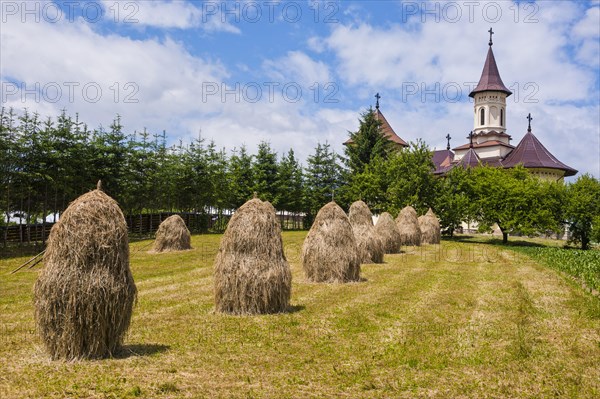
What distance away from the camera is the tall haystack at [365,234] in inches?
945

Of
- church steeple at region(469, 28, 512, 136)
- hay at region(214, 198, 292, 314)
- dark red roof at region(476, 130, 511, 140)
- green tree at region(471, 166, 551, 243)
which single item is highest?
church steeple at region(469, 28, 512, 136)

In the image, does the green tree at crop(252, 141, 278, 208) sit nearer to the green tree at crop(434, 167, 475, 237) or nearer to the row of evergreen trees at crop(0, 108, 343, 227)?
the row of evergreen trees at crop(0, 108, 343, 227)

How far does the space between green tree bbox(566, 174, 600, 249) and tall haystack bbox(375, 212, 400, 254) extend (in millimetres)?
22518

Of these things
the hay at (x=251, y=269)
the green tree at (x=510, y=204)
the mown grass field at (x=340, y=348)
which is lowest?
the mown grass field at (x=340, y=348)

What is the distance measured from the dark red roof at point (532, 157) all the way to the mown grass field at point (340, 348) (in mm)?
45633

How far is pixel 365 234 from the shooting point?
2412cm

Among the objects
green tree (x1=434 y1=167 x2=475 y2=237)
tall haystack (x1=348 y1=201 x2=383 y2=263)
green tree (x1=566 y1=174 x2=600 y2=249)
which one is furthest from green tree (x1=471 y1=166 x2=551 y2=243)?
tall haystack (x1=348 y1=201 x2=383 y2=263)

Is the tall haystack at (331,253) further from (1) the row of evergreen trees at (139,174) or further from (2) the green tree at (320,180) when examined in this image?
(2) the green tree at (320,180)

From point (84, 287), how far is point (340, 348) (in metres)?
4.94

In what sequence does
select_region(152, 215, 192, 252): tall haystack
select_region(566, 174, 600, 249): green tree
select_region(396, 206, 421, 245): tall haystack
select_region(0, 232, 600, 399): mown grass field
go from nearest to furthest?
select_region(0, 232, 600, 399): mown grass field
select_region(152, 215, 192, 252): tall haystack
select_region(396, 206, 421, 245): tall haystack
select_region(566, 174, 600, 249): green tree

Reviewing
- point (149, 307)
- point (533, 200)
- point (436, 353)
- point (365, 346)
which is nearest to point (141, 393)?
point (365, 346)

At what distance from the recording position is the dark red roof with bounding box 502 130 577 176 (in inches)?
2315

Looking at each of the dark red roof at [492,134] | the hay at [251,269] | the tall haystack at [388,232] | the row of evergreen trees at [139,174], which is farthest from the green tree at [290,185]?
the hay at [251,269]

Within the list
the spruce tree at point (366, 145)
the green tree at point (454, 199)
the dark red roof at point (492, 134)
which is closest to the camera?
the green tree at point (454, 199)
